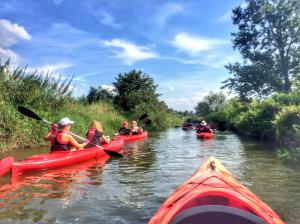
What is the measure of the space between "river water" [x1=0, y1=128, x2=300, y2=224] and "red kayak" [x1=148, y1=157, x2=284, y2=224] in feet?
4.17

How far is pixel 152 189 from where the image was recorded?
7582 millimetres

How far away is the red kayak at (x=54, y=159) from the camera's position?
8.75 meters

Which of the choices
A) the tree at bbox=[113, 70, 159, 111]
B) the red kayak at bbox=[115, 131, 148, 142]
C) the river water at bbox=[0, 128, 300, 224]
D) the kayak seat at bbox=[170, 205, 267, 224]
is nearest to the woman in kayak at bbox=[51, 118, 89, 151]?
the river water at bbox=[0, 128, 300, 224]

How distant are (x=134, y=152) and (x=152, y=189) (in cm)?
677

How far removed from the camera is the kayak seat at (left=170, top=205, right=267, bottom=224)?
3734 millimetres

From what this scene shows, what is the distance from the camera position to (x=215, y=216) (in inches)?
175

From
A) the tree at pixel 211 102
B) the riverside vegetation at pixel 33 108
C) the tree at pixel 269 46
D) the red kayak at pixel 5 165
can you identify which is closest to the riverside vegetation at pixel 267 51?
the tree at pixel 269 46

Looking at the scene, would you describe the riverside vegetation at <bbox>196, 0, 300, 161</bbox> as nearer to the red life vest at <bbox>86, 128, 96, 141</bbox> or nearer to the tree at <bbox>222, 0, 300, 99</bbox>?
the tree at <bbox>222, 0, 300, 99</bbox>

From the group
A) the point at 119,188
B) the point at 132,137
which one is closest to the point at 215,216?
the point at 119,188

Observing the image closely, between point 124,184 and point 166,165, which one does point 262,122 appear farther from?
point 124,184

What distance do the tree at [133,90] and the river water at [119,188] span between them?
Answer: 2390cm

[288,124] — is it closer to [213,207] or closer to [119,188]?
[119,188]

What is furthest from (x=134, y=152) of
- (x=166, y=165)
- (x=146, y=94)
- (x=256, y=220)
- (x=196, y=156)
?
(x=146, y=94)

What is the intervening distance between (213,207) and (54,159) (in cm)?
659
